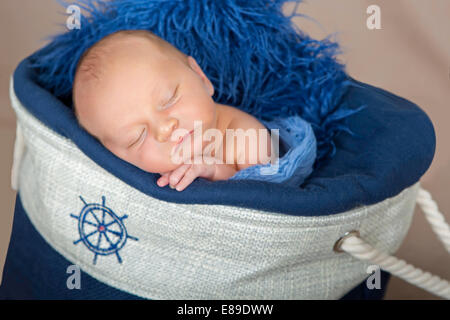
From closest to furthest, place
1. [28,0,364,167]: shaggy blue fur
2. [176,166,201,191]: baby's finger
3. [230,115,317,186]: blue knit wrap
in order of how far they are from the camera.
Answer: [176,166,201,191]: baby's finger < [230,115,317,186]: blue knit wrap < [28,0,364,167]: shaggy blue fur

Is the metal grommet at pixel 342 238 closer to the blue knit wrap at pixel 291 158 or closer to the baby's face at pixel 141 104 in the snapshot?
the blue knit wrap at pixel 291 158

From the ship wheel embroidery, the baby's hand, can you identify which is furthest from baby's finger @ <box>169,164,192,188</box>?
the ship wheel embroidery

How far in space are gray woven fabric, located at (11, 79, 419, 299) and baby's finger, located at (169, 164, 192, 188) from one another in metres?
0.03

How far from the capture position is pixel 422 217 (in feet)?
4.67

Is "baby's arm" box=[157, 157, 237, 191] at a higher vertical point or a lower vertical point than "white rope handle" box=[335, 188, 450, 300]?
higher

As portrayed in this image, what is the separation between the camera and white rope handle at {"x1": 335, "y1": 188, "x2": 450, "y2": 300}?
0.80m

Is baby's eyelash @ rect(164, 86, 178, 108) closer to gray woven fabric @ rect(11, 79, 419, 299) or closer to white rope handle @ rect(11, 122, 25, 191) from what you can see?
gray woven fabric @ rect(11, 79, 419, 299)

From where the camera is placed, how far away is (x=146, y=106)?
81 cm

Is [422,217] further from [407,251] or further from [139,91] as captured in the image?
[139,91]

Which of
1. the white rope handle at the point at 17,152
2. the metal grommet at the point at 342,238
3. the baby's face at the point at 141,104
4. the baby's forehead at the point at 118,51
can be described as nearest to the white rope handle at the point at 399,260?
the metal grommet at the point at 342,238

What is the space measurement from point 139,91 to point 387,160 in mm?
385

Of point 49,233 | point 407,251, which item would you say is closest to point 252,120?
point 49,233

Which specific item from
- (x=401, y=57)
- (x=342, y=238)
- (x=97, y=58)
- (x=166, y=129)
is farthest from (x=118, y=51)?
(x=401, y=57)

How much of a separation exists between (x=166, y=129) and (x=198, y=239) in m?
0.16
